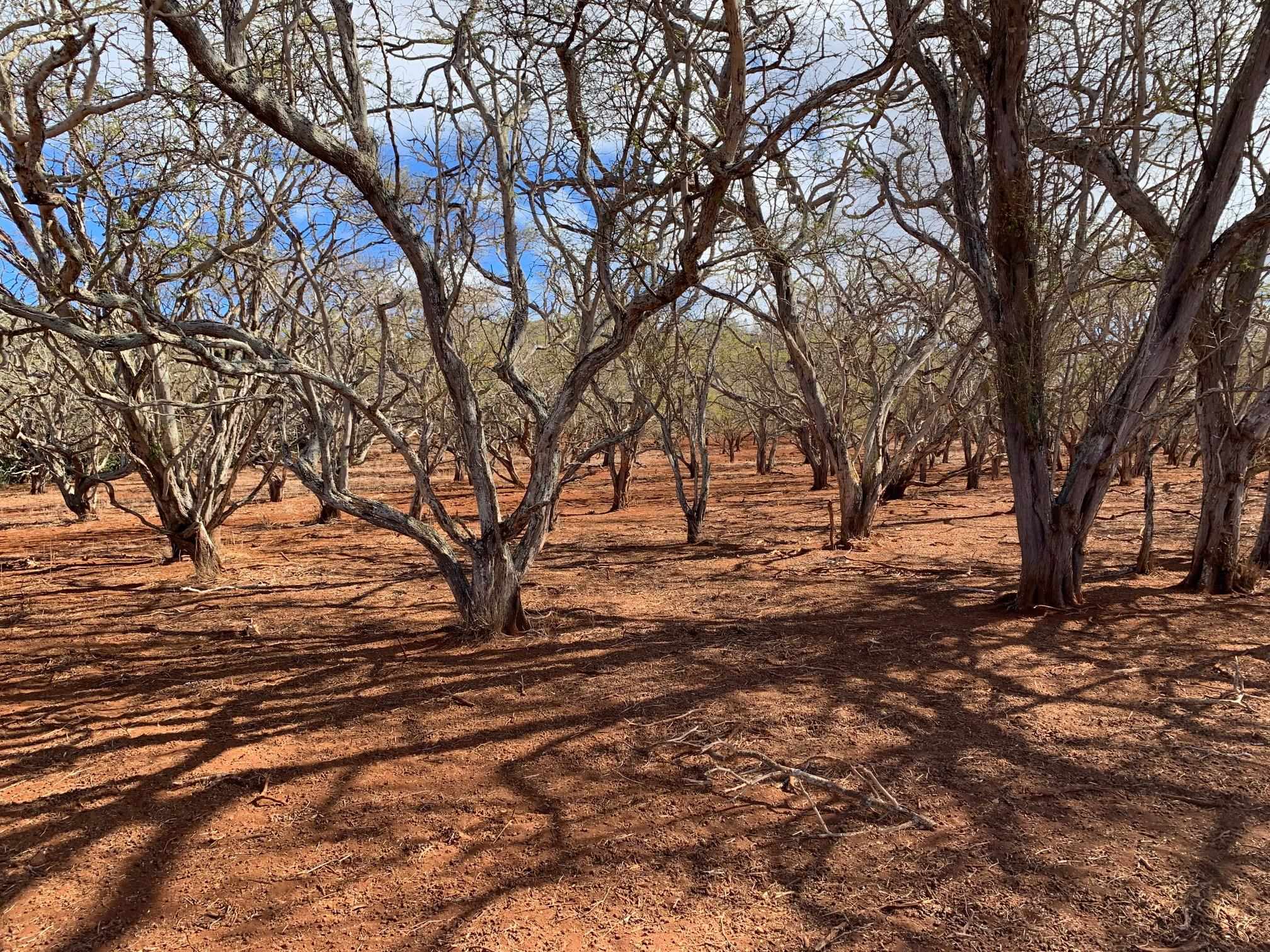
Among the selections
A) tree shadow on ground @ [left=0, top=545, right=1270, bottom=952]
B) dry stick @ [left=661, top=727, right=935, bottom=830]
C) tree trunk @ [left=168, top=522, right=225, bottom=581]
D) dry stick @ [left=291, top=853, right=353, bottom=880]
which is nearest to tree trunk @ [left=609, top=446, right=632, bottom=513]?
tree trunk @ [left=168, top=522, right=225, bottom=581]

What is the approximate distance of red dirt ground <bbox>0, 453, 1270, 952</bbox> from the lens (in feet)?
7.43

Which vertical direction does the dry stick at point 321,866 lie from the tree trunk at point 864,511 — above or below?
below

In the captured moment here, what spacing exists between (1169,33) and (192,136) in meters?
7.97

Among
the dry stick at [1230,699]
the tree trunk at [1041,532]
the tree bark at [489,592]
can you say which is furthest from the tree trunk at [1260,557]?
the tree bark at [489,592]

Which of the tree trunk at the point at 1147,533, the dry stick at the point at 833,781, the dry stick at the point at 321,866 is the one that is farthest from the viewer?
the tree trunk at the point at 1147,533

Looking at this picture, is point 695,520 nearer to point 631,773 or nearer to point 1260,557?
point 1260,557

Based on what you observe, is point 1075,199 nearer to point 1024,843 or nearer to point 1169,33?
point 1169,33

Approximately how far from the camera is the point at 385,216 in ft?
14.4

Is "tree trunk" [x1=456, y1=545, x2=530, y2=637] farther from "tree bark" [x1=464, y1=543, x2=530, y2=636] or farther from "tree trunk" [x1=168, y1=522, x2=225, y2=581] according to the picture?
"tree trunk" [x1=168, y1=522, x2=225, y2=581]

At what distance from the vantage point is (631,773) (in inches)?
127

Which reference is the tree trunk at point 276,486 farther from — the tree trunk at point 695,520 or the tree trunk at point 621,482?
the tree trunk at point 695,520

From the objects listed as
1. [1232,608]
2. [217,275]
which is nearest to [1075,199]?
[1232,608]

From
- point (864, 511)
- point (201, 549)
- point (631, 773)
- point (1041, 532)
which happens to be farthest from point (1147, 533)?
point (201, 549)

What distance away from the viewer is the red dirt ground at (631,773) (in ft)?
7.43
